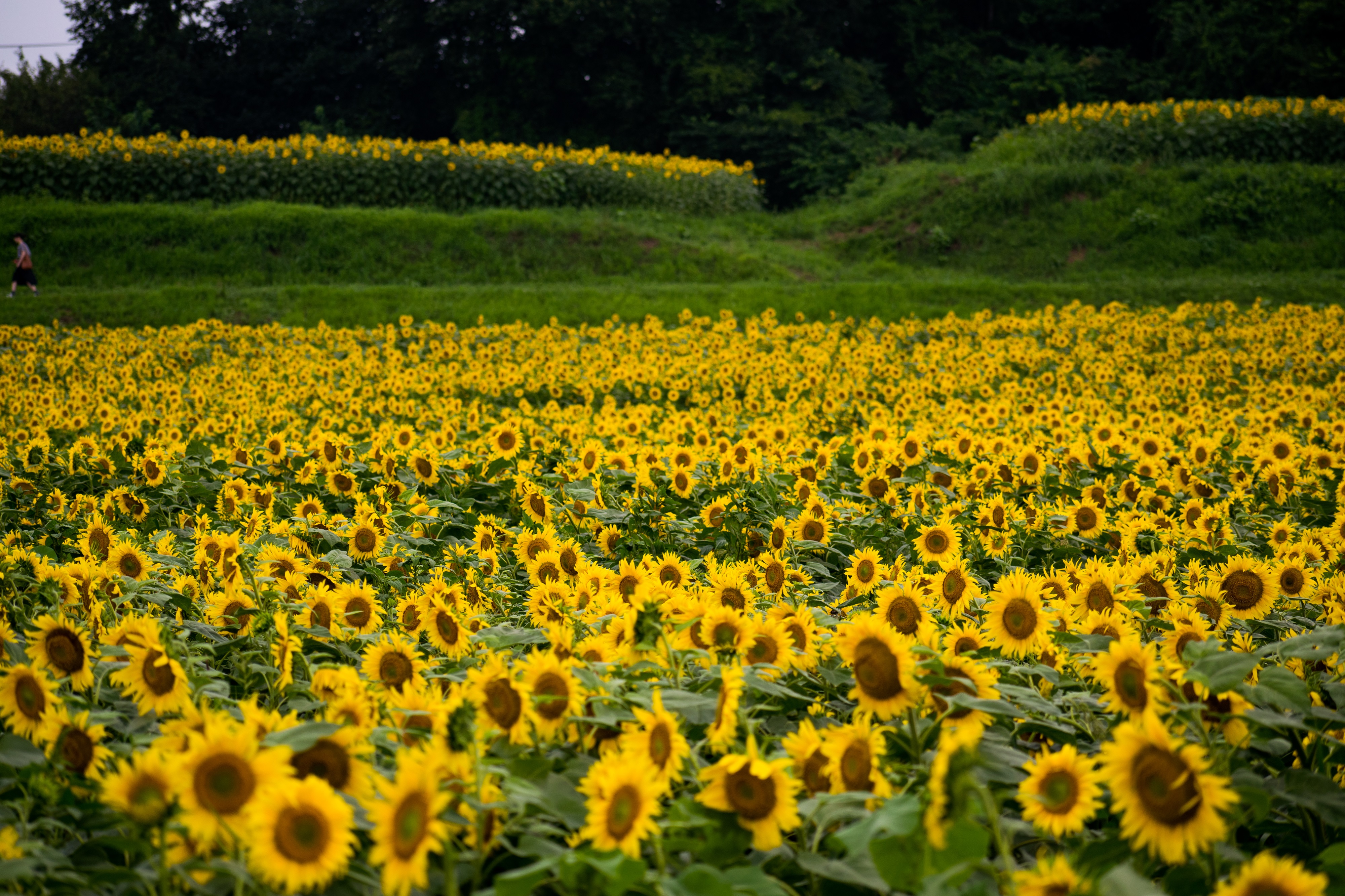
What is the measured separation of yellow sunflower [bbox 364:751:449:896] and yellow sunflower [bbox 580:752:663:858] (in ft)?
0.63

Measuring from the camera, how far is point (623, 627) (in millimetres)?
1801

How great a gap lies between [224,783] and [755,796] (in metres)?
0.63

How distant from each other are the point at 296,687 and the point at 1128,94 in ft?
108

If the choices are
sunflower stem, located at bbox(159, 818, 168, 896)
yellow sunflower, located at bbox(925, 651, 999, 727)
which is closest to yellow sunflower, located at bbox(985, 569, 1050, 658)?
yellow sunflower, located at bbox(925, 651, 999, 727)

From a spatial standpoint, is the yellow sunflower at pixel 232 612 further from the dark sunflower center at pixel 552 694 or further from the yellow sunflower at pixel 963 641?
the yellow sunflower at pixel 963 641

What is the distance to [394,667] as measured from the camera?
169cm

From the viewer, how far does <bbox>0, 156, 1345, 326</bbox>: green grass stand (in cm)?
1264

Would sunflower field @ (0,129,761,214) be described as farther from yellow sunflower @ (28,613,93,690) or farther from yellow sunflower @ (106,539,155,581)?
yellow sunflower @ (28,613,93,690)

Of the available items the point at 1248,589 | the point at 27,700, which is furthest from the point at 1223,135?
the point at 27,700

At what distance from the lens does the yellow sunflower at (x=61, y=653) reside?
63.3 inches

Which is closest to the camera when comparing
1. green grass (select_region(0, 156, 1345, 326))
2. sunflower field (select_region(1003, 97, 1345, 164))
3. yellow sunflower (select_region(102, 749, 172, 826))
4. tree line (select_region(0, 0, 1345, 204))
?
yellow sunflower (select_region(102, 749, 172, 826))

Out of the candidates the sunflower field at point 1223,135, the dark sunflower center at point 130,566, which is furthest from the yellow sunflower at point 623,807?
the sunflower field at point 1223,135

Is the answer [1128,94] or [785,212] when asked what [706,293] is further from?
[1128,94]

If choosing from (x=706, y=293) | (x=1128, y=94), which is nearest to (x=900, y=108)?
(x=1128, y=94)
